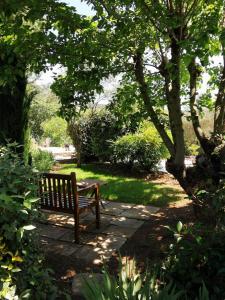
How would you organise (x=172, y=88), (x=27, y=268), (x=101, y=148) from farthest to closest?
(x=101, y=148), (x=172, y=88), (x=27, y=268)

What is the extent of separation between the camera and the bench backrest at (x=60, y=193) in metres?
4.78

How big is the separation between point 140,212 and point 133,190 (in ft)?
5.52

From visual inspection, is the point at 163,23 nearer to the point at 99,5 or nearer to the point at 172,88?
the point at 99,5

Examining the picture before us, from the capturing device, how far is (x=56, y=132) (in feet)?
78.1

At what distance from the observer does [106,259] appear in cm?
429

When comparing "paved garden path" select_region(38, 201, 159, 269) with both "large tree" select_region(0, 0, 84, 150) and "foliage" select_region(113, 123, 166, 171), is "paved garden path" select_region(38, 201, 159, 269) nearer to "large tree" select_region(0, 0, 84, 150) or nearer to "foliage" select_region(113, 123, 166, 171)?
"large tree" select_region(0, 0, 84, 150)

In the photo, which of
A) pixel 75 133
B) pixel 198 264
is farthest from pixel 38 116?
pixel 198 264

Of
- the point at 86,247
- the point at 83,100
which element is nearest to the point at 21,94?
the point at 83,100

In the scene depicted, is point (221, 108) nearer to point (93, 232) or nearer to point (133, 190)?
point (93, 232)

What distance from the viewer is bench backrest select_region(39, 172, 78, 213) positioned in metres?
4.78

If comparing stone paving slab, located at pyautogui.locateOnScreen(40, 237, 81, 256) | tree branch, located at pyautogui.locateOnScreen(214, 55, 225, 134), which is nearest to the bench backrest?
stone paving slab, located at pyautogui.locateOnScreen(40, 237, 81, 256)

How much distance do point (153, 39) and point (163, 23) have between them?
1052mm

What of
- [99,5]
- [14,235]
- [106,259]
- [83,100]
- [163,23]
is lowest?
[106,259]

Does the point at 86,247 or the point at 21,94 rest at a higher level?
the point at 21,94
